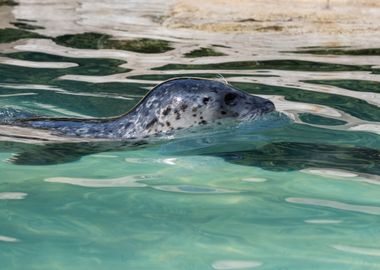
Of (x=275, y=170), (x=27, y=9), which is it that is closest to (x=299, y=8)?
(x=27, y=9)

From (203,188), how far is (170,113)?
1725 millimetres

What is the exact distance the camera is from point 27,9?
49.2 feet

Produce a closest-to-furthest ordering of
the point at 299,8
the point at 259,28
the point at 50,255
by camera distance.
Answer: the point at 50,255 → the point at 259,28 → the point at 299,8

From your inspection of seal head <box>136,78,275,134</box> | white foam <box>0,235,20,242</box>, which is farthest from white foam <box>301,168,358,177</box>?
white foam <box>0,235,20,242</box>

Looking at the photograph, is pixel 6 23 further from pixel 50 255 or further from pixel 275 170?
pixel 50 255

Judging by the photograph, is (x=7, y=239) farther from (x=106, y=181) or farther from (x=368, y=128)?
(x=368, y=128)

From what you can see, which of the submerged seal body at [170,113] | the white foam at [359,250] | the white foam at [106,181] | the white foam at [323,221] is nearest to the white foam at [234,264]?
the white foam at [359,250]

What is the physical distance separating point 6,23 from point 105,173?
29.4ft

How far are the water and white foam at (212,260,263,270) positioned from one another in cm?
1

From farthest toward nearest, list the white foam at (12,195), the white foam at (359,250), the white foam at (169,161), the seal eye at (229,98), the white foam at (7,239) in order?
the seal eye at (229,98), the white foam at (169,161), the white foam at (12,195), the white foam at (7,239), the white foam at (359,250)

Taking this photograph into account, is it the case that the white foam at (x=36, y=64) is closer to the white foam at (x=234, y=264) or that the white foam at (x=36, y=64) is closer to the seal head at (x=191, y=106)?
the seal head at (x=191, y=106)

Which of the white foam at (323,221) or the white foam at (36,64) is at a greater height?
the white foam at (36,64)

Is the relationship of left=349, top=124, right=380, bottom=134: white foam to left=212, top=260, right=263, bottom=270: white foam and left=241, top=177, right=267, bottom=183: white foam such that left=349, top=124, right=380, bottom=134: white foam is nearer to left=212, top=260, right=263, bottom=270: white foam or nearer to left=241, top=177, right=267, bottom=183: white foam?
left=241, top=177, right=267, bottom=183: white foam

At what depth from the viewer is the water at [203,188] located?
3.20 meters
